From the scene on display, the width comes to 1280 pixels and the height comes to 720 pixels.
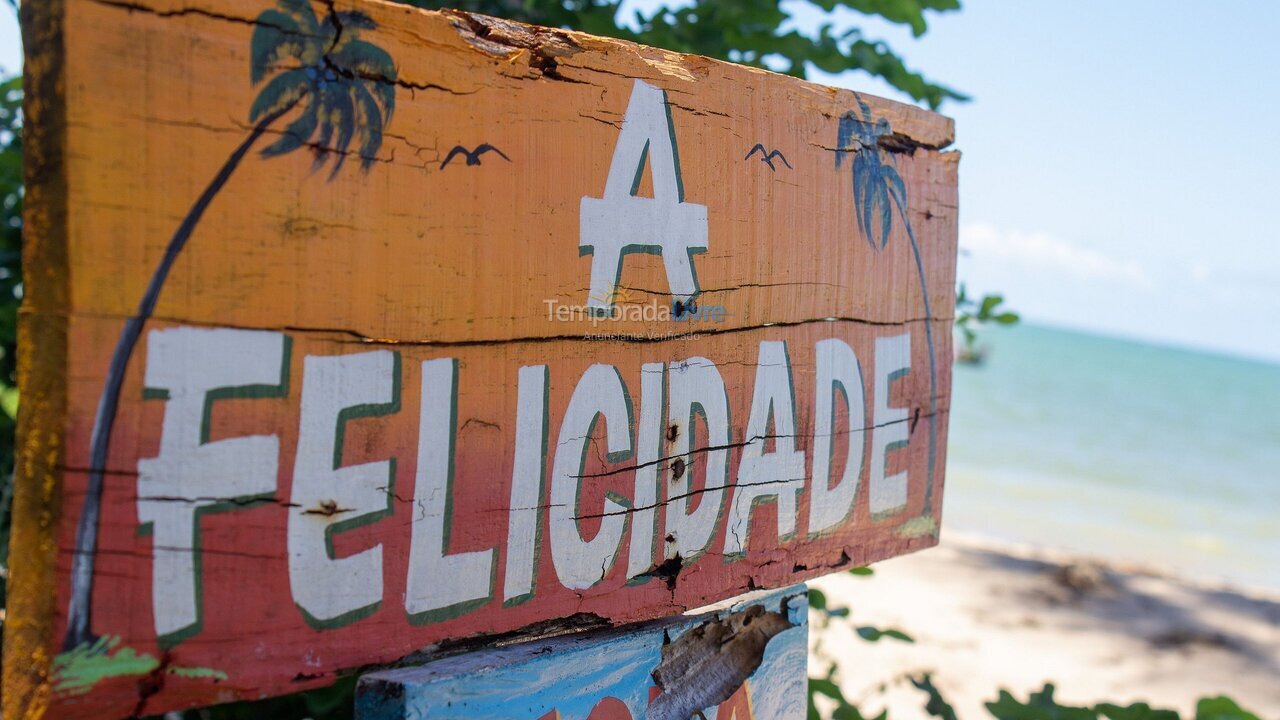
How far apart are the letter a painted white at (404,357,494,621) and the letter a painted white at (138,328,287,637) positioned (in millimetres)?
142

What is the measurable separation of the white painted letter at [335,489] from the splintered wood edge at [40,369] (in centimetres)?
17

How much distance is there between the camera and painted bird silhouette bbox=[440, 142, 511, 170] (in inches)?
34.6

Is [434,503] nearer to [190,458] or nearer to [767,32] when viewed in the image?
[190,458]

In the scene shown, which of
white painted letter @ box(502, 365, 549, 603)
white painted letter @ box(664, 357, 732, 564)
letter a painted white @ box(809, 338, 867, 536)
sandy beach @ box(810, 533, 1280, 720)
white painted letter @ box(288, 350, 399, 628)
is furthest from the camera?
sandy beach @ box(810, 533, 1280, 720)

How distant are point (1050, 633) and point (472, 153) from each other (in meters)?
5.53

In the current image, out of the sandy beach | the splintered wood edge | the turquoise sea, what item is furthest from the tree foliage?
the turquoise sea

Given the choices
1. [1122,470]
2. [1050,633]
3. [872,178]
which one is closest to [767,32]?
[872,178]

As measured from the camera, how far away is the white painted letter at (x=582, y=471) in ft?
3.21

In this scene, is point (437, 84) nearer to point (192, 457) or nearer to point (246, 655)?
point (192, 457)

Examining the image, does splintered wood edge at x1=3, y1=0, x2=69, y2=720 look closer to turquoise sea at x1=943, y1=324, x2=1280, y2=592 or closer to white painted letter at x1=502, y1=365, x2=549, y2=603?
white painted letter at x1=502, y1=365, x2=549, y2=603

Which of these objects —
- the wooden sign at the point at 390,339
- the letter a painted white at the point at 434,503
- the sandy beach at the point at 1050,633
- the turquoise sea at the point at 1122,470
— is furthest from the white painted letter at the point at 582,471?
the turquoise sea at the point at 1122,470

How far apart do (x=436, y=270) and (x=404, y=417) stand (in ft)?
0.44

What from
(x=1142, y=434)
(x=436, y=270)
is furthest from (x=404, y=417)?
(x=1142, y=434)

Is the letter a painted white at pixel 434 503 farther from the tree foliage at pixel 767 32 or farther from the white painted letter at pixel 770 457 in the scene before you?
the tree foliage at pixel 767 32
